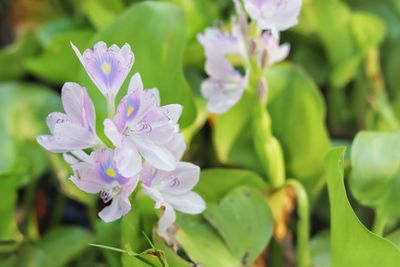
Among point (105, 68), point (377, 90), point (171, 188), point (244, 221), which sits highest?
point (105, 68)

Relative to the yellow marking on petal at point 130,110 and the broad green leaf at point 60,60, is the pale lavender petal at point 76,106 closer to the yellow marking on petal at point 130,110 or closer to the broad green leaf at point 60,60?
the yellow marking on petal at point 130,110

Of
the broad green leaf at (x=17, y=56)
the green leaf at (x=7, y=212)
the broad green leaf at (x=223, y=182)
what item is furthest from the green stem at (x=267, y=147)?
the broad green leaf at (x=17, y=56)

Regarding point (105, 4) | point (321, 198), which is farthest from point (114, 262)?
point (105, 4)

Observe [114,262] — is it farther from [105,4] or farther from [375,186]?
[105,4]

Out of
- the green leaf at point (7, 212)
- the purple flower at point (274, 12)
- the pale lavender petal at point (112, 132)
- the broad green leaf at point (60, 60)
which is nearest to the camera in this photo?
the pale lavender petal at point (112, 132)

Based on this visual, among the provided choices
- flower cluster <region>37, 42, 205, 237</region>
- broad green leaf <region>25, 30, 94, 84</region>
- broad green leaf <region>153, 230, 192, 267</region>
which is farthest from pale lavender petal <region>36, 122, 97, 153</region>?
broad green leaf <region>25, 30, 94, 84</region>

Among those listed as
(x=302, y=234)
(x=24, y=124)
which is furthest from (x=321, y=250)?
(x=24, y=124)

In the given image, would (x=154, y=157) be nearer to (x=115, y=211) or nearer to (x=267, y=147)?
(x=115, y=211)
